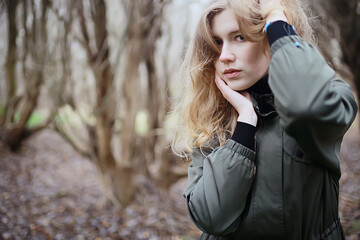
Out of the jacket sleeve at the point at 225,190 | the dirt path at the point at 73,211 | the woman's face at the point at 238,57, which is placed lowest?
the dirt path at the point at 73,211

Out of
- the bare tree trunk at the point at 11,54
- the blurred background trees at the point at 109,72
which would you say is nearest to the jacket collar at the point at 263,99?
the blurred background trees at the point at 109,72

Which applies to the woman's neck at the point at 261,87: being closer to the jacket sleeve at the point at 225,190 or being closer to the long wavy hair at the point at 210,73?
the long wavy hair at the point at 210,73

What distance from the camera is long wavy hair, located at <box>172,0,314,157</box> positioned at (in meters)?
1.32

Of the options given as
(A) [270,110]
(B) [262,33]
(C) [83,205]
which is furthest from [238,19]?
(C) [83,205]

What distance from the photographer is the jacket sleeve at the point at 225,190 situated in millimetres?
1214

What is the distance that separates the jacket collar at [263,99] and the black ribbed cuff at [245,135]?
100mm

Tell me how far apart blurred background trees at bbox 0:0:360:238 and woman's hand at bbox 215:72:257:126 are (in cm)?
201

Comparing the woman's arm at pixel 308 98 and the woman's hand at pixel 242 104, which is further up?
the woman's arm at pixel 308 98

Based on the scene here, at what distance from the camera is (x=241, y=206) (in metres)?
1.23

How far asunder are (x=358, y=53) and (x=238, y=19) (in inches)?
203

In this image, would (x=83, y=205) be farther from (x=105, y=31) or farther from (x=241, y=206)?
(x=241, y=206)

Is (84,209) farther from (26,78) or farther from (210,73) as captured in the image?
(210,73)

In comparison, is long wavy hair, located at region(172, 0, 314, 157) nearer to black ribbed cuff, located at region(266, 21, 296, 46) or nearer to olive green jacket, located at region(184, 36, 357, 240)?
black ribbed cuff, located at region(266, 21, 296, 46)

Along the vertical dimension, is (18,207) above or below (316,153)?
below
